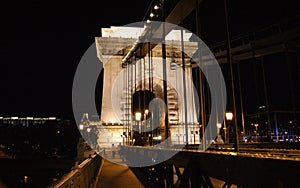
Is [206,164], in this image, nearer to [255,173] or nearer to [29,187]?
[255,173]

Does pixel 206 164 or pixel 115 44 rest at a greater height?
pixel 115 44

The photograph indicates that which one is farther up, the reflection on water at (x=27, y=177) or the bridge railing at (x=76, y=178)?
the bridge railing at (x=76, y=178)

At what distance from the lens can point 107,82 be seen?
35.3m

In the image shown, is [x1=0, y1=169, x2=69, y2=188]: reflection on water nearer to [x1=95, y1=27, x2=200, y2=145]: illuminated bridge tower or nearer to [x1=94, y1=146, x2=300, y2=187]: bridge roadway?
[x1=95, y1=27, x2=200, y2=145]: illuminated bridge tower

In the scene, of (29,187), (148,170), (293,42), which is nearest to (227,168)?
(148,170)

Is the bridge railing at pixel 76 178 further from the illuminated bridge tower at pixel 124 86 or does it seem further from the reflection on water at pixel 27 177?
the illuminated bridge tower at pixel 124 86

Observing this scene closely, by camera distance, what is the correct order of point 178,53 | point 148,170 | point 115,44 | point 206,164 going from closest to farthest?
point 206,164
point 148,170
point 178,53
point 115,44

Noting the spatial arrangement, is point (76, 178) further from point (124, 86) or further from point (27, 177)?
point (124, 86)

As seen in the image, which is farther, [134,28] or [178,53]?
[134,28]

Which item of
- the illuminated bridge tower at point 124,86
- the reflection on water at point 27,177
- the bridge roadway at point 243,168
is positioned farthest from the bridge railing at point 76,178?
the illuminated bridge tower at point 124,86

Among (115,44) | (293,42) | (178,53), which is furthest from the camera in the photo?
(115,44)

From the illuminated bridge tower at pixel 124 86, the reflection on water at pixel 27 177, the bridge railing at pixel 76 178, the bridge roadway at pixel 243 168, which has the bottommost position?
the reflection on water at pixel 27 177

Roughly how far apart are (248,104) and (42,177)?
2124 cm

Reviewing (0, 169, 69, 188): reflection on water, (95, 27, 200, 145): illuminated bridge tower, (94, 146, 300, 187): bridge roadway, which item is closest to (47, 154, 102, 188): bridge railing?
(94, 146, 300, 187): bridge roadway
